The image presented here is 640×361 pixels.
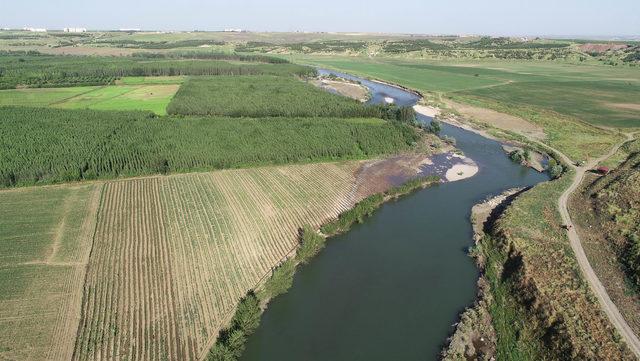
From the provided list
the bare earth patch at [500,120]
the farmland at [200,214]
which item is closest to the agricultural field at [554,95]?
the farmland at [200,214]

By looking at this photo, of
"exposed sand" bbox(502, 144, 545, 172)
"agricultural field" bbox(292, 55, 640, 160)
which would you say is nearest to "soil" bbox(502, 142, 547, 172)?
"exposed sand" bbox(502, 144, 545, 172)

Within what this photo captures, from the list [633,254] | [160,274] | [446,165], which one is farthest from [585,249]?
[160,274]

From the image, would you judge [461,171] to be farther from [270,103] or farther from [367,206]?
[270,103]

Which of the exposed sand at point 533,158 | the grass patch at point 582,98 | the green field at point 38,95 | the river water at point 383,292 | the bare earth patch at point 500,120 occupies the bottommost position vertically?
the river water at point 383,292

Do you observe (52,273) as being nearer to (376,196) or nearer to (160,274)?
(160,274)

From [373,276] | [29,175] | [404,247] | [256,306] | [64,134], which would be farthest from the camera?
[64,134]

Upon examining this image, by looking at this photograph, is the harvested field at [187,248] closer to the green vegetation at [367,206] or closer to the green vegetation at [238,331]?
the green vegetation at [238,331]

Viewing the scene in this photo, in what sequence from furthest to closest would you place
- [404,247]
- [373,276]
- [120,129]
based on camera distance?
[120,129], [404,247], [373,276]
